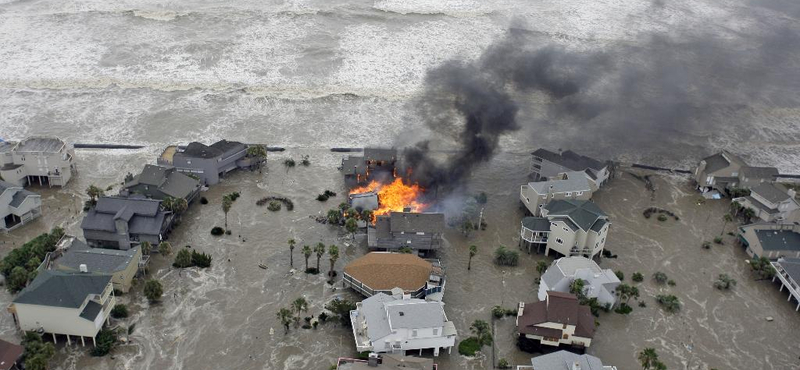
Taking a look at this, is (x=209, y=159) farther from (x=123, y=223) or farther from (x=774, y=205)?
(x=774, y=205)

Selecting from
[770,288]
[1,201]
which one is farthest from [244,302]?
[770,288]

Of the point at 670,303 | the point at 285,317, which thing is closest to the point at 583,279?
the point at 670,303

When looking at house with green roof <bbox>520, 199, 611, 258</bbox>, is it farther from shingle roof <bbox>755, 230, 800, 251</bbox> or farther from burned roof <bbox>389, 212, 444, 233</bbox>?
shingle roof <bbox>755, 230, 800, 251</bbox>

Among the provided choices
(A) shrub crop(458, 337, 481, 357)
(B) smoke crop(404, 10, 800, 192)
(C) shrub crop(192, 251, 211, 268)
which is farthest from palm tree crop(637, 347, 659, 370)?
(C) shrub crop(192, 251, 211, 268)

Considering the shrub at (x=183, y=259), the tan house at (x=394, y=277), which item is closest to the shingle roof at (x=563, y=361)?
the tan house at (x=394, y=277)

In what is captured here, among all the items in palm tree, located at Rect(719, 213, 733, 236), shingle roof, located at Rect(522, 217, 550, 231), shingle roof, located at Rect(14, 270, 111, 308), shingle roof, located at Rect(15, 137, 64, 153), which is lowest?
palm tree, located at Rect(719, 213, 733, 236)

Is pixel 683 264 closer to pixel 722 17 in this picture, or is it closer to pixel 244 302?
pixel 244 302

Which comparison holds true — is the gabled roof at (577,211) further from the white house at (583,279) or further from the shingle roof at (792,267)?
the shingle roof at (792,267)
